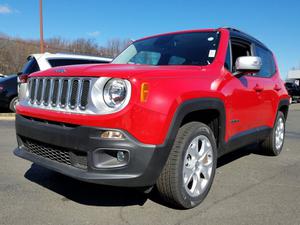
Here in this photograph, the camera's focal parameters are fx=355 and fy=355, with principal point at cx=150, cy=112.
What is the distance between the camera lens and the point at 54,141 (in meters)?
3.21

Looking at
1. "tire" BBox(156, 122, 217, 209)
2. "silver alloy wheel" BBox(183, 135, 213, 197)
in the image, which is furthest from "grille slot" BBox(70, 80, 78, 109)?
"silver alloy wheel" BBox(183, 135, 213, 197)

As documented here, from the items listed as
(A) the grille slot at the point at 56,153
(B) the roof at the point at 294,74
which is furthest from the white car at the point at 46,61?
(B) the roof at the point at 294,74

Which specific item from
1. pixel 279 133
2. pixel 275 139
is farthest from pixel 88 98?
→ pixel 279 133

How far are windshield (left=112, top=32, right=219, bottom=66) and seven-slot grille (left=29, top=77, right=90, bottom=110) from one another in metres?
1.38

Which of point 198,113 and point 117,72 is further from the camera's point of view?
point 198,113

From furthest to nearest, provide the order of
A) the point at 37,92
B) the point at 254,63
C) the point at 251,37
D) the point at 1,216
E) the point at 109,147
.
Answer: the point at 251,37 < the point at 254,63 < the point at 37,92 < the point at 1,216 < the point at 109,147

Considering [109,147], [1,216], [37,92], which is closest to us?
[109,147]

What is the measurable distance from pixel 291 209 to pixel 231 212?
64 cm

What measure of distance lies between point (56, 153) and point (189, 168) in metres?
1.28

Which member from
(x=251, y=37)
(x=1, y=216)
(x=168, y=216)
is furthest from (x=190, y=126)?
(x=251, y=37)

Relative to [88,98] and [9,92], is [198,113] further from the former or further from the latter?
[9,92]

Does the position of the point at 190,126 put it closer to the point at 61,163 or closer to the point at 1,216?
the point at 61,163

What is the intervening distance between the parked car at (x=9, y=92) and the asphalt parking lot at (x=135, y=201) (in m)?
5.89

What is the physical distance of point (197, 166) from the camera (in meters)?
3.62
